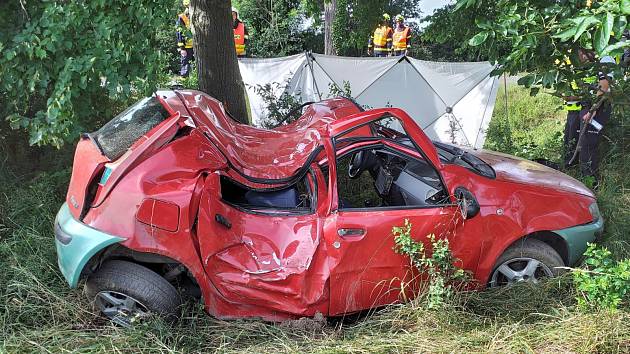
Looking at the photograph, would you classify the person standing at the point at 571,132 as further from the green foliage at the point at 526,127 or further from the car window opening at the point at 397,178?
the car window opening at the point at 397,178

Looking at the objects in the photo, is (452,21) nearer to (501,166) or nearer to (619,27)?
(501,166)

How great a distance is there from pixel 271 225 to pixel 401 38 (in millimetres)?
11402

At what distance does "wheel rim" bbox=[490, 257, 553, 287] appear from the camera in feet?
11.5

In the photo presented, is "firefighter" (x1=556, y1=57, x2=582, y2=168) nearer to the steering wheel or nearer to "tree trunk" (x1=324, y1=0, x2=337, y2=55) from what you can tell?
the steering wheel

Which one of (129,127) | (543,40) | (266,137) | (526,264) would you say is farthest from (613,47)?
(129,127)

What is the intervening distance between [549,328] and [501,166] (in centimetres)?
132

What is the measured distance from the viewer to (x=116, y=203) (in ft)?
9.93

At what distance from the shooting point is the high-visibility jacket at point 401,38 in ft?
44.5

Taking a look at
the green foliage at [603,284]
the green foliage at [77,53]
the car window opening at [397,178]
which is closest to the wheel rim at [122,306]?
the green foliage at [77,53]

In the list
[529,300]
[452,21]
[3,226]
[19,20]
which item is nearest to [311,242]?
[529,300]

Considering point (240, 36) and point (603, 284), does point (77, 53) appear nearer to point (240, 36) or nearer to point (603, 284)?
point (603, 284)

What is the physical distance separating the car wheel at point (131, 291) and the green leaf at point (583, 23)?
2.68 meters

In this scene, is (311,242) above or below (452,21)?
below

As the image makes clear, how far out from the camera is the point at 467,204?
3.23 m
